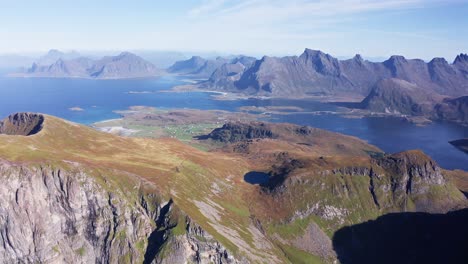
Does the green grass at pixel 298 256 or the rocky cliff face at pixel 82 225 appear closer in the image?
the rocky cliff face at pixel 82 225

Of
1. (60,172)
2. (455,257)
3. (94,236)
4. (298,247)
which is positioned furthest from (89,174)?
(455,257)

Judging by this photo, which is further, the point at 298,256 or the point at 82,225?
the point at 298,256

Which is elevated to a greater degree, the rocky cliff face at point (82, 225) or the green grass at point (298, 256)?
the rocky cliff face at point (82, 225)

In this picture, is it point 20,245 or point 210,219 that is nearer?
point 20,245

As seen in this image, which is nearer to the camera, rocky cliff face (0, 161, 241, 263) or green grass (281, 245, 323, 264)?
rocky cliff face (0, 161, 241, 263)

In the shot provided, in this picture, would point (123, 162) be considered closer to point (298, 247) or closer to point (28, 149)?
point (28, 149)

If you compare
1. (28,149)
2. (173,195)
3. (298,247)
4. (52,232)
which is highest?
(28,149)

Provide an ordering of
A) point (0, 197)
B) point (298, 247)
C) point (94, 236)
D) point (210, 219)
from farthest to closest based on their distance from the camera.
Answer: point (298, 247) < point (210, 219) < point (94, 236) < point (0, 197)

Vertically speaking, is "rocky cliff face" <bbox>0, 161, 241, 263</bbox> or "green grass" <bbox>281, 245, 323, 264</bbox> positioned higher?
"rocky cliff face" <bbox>0, 161, 241, 263</bbox>

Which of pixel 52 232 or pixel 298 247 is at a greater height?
pixel 52 232

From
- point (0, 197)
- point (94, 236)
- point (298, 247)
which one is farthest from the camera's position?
point (298, 247)

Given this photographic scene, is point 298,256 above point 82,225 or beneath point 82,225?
beneath
